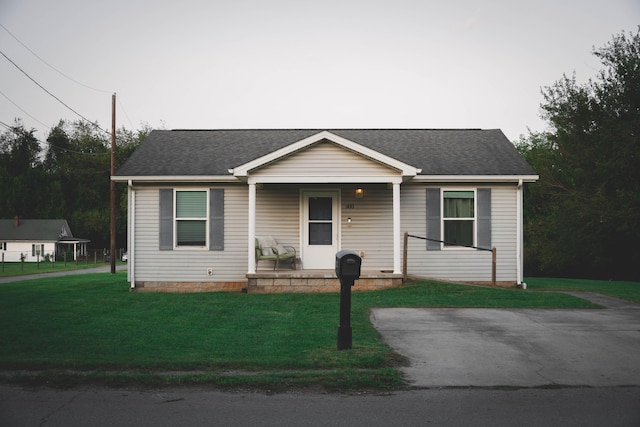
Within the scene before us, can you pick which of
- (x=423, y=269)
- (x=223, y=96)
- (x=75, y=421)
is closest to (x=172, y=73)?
(x=223, y=96)

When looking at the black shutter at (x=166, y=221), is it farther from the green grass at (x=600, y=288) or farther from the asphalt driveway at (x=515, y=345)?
the green grass at (x=600, y=288)

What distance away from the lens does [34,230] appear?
57906 mm

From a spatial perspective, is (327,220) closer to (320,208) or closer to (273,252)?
(320,208)

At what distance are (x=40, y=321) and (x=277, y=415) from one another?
620cm

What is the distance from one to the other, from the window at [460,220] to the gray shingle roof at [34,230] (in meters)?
51.5

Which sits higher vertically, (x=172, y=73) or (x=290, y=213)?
(x=172, y=73)

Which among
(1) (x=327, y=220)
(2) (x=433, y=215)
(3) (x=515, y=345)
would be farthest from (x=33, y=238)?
(3) (x=515, y=345)

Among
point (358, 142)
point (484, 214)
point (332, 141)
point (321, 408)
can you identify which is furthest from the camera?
→ point (358, 142)

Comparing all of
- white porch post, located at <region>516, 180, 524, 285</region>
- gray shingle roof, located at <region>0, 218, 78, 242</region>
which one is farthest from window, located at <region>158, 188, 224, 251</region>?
gray shingle roof, located at <region>0, 218, 78, 242</region>

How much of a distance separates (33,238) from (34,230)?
97 cm

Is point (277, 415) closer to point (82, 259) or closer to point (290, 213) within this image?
point (290, 213)

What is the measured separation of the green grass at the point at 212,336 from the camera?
5656 mm

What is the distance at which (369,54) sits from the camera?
663 inches

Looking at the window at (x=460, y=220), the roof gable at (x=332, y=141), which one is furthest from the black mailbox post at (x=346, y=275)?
the window at (x=460, y=220)
